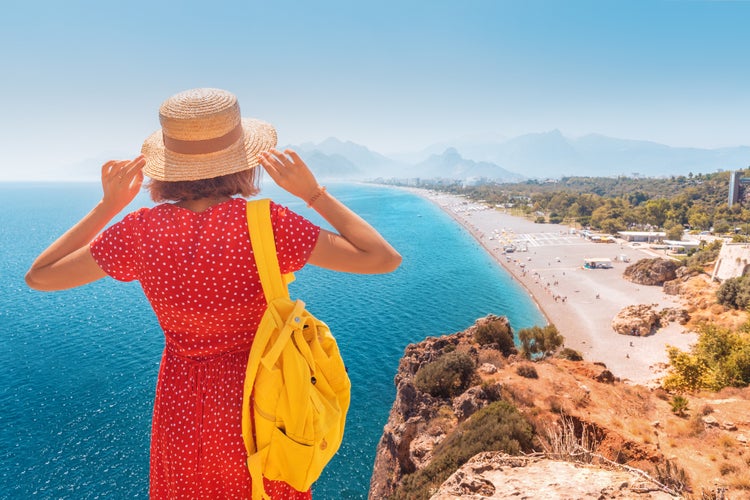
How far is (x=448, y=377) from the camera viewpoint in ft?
44.5

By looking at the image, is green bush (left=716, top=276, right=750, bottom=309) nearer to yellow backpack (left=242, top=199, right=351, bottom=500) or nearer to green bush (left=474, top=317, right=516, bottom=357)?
green bush (left=474, top=317, right=516, bottom=357)

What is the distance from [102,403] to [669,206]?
67588 millimetres

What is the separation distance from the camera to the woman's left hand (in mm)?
1398

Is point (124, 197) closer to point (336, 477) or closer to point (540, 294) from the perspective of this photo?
point (336, 477)

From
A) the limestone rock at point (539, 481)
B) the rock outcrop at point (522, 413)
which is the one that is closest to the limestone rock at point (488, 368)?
the rock outcrop at point (522, 413)

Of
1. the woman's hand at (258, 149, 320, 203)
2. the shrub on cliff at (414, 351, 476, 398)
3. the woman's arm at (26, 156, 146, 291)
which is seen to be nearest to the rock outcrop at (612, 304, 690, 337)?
the shrub on cliff at (414, 351, 476, 398)

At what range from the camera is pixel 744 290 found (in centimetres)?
2311

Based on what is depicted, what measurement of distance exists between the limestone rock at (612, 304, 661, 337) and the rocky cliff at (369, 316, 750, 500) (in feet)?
36.0

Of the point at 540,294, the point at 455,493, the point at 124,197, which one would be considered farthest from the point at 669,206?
the point at 124,197

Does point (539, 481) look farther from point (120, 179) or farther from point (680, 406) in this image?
point (680, 406)

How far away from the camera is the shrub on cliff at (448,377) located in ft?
44.2

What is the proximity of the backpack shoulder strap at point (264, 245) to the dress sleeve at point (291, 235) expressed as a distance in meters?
0.02

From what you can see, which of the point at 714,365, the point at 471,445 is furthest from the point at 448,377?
the point at 714,365

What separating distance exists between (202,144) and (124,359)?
24271mm
